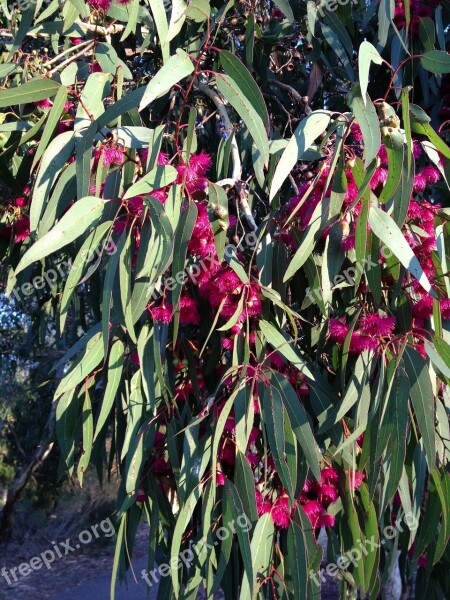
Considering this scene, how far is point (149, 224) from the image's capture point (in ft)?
3.29

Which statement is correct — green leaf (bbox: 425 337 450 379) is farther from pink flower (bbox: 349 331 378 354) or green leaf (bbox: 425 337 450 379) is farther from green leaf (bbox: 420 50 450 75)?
green leaf (bbox: 420 50 450 75)

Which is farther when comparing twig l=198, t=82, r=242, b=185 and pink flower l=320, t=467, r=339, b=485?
twig l=198, t=82, r=242, b=185

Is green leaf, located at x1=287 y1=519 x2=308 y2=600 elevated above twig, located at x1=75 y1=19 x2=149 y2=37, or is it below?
below

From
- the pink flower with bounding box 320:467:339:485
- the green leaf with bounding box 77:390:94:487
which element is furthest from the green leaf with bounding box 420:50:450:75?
the green leaf with bounding box 77:390:94:487

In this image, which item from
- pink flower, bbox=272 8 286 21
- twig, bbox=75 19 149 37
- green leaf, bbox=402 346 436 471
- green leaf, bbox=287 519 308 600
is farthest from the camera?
pink flower, bbox=272 8 286 21

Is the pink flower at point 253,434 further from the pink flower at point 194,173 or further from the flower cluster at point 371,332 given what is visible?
the pink flower at point 194,173

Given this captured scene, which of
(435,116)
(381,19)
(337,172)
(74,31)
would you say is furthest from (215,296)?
(435,116)

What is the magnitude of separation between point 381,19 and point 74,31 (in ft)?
2.37

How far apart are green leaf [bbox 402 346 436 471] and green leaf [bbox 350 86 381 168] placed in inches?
12.6

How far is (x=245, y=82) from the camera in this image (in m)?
1.03

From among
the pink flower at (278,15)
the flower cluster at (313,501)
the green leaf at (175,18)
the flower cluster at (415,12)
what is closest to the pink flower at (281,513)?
the flower cluster at (313,501)

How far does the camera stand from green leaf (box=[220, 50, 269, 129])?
1.02m

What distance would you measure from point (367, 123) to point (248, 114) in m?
0.19

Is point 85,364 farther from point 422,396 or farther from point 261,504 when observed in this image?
point 422,396
